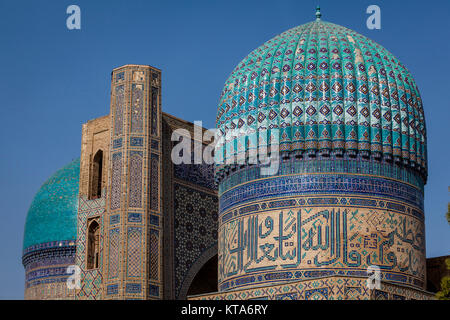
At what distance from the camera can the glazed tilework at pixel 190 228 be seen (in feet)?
47.9

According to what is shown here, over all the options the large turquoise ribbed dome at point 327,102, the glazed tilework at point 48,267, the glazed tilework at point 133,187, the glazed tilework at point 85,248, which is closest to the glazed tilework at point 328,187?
the large turquoise ribbed dome at point 327,102

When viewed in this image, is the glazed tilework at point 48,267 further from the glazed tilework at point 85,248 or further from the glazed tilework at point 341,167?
the glazed tilework at point 341,167

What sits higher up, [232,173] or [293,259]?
[232,173]

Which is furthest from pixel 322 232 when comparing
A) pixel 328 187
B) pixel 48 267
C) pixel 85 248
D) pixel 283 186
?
pixel 48 267

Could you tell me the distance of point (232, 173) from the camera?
46.1 feet

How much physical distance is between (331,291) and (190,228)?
3628 millimetres

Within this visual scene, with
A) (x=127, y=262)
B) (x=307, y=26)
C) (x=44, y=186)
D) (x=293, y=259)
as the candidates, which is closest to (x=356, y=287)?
(x=293, y=259)

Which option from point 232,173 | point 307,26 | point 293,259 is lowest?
point 293,259

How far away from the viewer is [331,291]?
12000 mm

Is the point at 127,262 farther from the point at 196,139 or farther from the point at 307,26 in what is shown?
the point at 307,26

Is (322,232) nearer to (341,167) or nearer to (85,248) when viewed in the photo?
(341,167)

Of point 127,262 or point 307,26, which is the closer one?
point 127,262

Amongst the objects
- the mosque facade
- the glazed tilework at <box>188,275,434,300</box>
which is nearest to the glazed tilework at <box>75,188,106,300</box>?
the mosque facade
